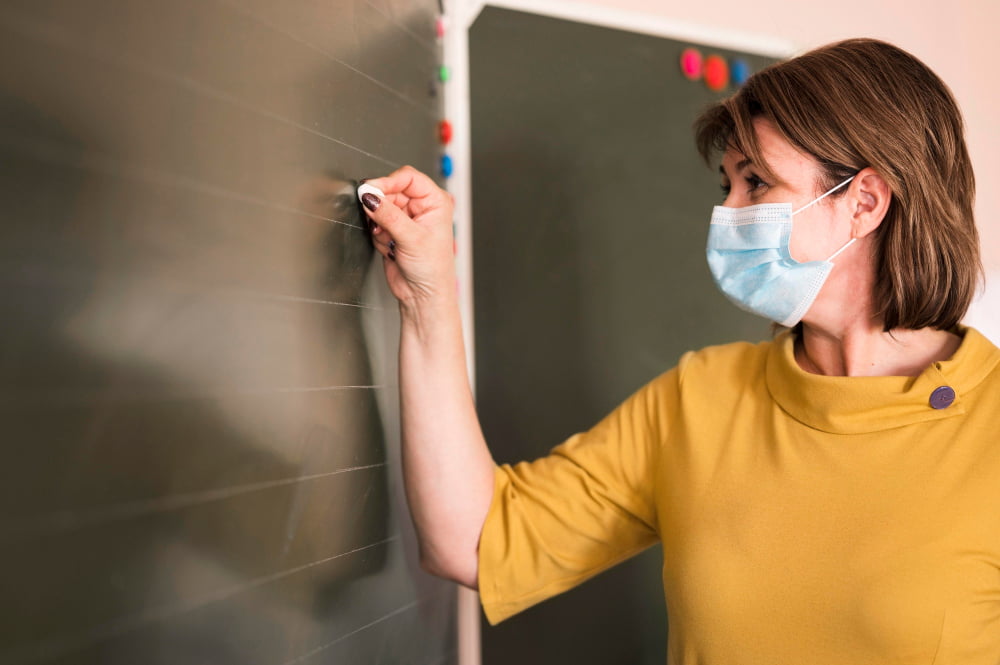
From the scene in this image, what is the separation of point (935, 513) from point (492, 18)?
100 centimetres

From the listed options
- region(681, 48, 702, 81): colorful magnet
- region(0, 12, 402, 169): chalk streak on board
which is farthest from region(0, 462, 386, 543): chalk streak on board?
region(681, 48, 702, 81): colorful magnet

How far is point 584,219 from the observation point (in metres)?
1.46

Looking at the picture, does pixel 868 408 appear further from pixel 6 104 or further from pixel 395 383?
pixel 6 104

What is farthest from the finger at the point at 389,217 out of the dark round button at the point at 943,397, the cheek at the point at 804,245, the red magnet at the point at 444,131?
the dark round button at the point at 943,397

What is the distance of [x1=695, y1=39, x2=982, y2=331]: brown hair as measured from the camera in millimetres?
998

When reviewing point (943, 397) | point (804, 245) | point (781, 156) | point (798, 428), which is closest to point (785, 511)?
point (798, 428)

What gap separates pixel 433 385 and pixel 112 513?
0.48 meters

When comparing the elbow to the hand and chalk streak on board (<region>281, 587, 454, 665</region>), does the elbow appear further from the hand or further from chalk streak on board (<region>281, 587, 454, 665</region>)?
the hand

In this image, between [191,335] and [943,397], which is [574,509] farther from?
[191,335]

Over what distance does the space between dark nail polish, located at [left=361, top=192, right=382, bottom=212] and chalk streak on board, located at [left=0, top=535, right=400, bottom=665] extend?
39 centimetres

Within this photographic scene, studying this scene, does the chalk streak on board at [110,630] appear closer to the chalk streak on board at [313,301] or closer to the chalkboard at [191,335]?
the chalkboard at [191,335]

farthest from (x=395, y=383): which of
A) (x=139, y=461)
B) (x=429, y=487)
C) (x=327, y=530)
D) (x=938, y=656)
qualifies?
(x=938, y=656)

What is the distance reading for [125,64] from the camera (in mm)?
569

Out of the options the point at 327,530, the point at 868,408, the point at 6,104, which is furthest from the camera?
the point at 868,408
